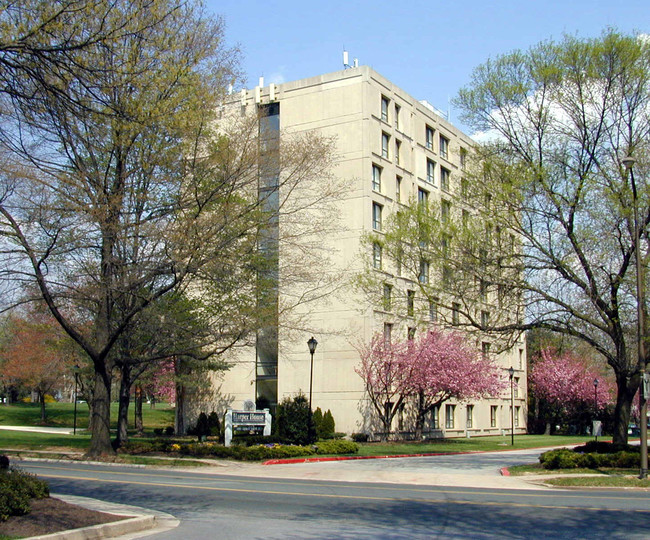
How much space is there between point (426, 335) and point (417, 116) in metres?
16.1

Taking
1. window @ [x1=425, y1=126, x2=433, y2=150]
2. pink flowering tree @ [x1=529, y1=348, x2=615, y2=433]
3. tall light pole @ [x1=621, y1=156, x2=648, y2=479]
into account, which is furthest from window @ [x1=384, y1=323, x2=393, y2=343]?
pink flowering tree @ [x1=529, y1=348, x2=615, y2=433]

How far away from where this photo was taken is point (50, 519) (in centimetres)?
1005

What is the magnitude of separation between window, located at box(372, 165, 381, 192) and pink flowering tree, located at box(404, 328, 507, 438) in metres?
9.62

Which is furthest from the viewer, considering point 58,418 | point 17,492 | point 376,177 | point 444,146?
point 58,418

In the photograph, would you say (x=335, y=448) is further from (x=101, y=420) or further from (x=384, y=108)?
(x=384, y=108)

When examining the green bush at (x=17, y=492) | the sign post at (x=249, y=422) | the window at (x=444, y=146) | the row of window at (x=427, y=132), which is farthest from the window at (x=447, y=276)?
the window at (x=444, y=146)

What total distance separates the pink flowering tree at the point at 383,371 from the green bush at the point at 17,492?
31150mm

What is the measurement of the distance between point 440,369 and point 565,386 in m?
29.0

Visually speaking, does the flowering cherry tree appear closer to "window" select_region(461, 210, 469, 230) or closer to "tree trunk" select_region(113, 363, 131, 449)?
"tree trunk" select_region(113, 363, 131, 449)

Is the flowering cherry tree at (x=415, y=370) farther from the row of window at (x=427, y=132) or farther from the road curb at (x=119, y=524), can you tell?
the road curb at (x=119, y=524)

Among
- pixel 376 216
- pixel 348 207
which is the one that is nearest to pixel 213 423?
pixel 348 207

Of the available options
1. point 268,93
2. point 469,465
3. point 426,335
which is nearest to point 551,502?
point 469,465

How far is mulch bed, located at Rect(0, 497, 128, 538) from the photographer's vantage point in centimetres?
945

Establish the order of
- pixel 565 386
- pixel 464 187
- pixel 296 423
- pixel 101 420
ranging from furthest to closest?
pixel 565 386
pixel 296 423
pixel 101 420
pixel 464 187
